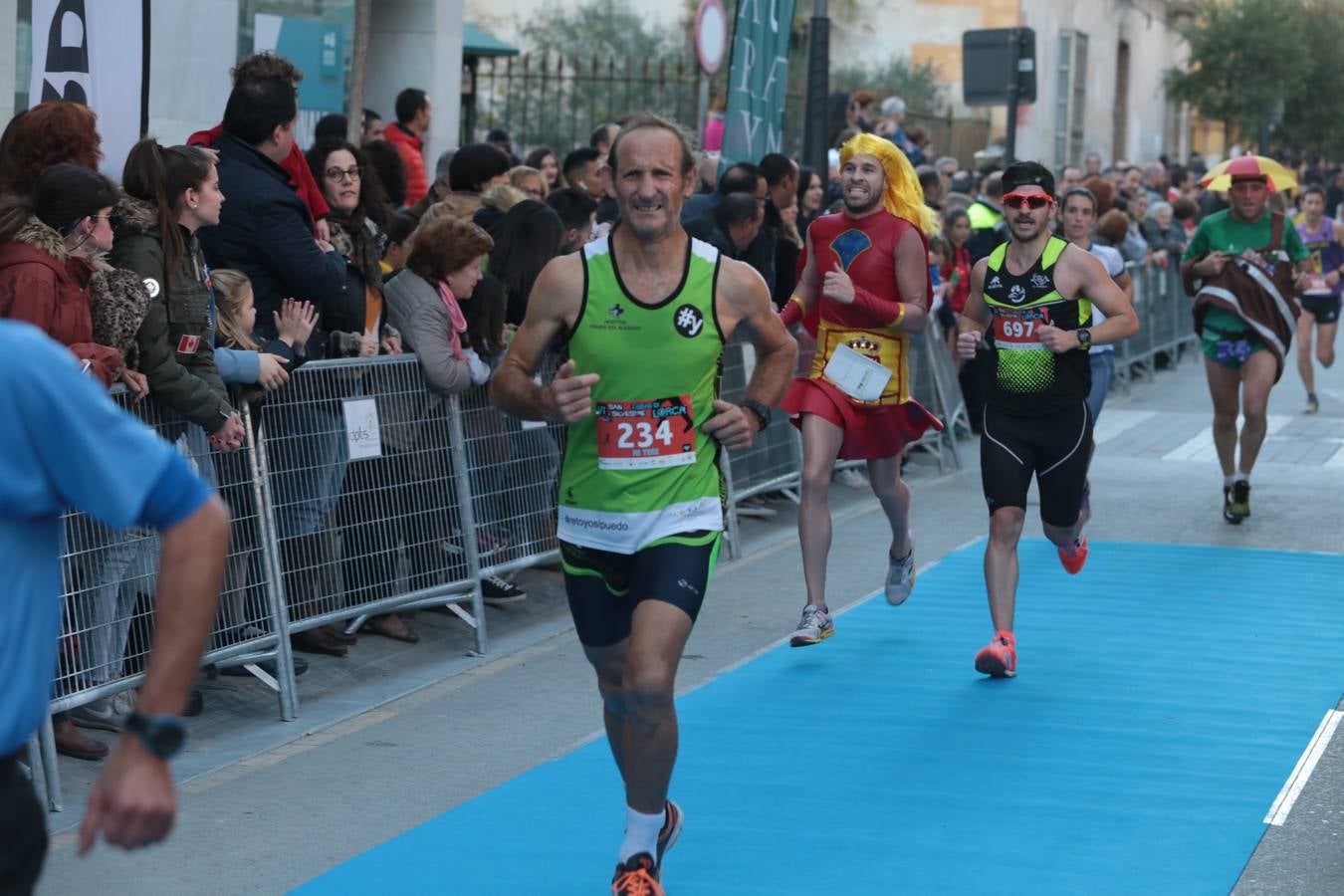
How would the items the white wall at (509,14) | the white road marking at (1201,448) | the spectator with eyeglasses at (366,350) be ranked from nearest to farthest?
1. the spectator with eyeglasses at (366,350)
2. the white road marking at (1201,448)
3. the white wall at (509,14)

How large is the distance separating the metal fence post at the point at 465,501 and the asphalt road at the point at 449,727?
17 cm

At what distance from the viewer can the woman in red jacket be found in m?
5.90


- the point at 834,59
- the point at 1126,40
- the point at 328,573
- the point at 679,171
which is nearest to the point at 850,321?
the point at 328,573

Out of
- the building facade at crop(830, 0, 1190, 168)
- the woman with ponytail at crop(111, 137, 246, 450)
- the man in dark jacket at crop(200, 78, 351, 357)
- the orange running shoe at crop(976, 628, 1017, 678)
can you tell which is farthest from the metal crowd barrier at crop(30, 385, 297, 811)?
the building facade at crop(830, 0, 1190, 168)

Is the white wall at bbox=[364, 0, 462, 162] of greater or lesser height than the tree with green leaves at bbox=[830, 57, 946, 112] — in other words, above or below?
below

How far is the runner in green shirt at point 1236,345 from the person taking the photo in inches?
456

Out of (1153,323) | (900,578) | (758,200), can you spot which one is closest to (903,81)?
(1153,323)

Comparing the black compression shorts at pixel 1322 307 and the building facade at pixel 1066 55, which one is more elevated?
the building facade at pixel 1066 55

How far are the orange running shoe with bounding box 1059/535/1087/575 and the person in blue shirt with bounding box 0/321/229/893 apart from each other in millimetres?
6253

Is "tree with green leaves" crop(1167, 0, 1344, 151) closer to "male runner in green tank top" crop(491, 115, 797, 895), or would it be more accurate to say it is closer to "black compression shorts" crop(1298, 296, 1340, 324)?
"black compression shorts" crop(1298, 296, 1340, 324)

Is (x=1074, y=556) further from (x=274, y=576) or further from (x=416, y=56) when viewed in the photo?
(x=416, y=56)

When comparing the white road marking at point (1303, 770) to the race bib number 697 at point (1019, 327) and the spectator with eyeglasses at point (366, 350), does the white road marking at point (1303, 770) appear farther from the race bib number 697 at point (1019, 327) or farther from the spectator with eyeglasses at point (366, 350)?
the spectator with eyeglasses at point (366, 350)

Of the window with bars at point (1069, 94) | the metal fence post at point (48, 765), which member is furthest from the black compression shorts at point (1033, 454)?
the window with bars at point (1069, 94)

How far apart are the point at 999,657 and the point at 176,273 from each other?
331 centimetres
